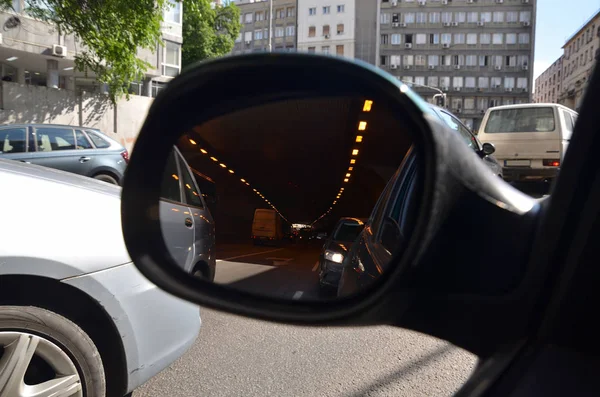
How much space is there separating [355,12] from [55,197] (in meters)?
63.1

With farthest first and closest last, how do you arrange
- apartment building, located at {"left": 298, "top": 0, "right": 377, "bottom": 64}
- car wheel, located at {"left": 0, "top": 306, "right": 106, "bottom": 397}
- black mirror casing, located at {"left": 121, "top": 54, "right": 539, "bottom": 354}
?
apartment building, located at {"left": 298, "top": 0, "right": 377, "bottom": 64}, car wheel, located at {"left": 0, "top": 306, "right": 106, "bottom": 397}, black mirror casing, located at {"left": 121, "top": 54, "right": 539, "bottom": 354}

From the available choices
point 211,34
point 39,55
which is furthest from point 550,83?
point 211,34

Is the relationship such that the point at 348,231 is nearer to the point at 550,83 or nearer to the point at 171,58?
the point at 550,83

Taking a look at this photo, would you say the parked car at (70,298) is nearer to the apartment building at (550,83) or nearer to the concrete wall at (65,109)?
the apartment building at (550,83)

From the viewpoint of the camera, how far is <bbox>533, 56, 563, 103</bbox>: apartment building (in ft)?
5.60

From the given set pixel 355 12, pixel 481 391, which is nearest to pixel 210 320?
pixel 481 391

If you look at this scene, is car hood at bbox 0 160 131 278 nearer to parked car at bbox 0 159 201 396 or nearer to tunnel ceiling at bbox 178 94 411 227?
parked car at bbox 0 159 201 396

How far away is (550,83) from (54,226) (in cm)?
225

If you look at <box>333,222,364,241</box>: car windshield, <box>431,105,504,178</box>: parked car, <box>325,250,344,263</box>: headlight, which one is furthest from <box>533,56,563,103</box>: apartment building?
<box>325,250,344,263</box>: headlight

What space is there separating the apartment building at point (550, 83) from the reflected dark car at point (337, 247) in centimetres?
80

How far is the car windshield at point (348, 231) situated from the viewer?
1623 millimetres

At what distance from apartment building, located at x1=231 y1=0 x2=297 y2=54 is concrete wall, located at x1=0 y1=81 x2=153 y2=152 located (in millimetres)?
59146

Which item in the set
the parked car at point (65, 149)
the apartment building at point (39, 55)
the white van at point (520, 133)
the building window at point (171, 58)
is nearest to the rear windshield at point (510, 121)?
the white van at point (520, 133)

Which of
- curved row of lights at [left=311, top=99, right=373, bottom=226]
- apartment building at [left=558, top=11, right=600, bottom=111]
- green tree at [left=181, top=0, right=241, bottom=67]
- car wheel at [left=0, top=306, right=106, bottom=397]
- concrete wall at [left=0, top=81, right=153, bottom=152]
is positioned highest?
green tree at [left=181, top=0, right=241, bottom=67]
